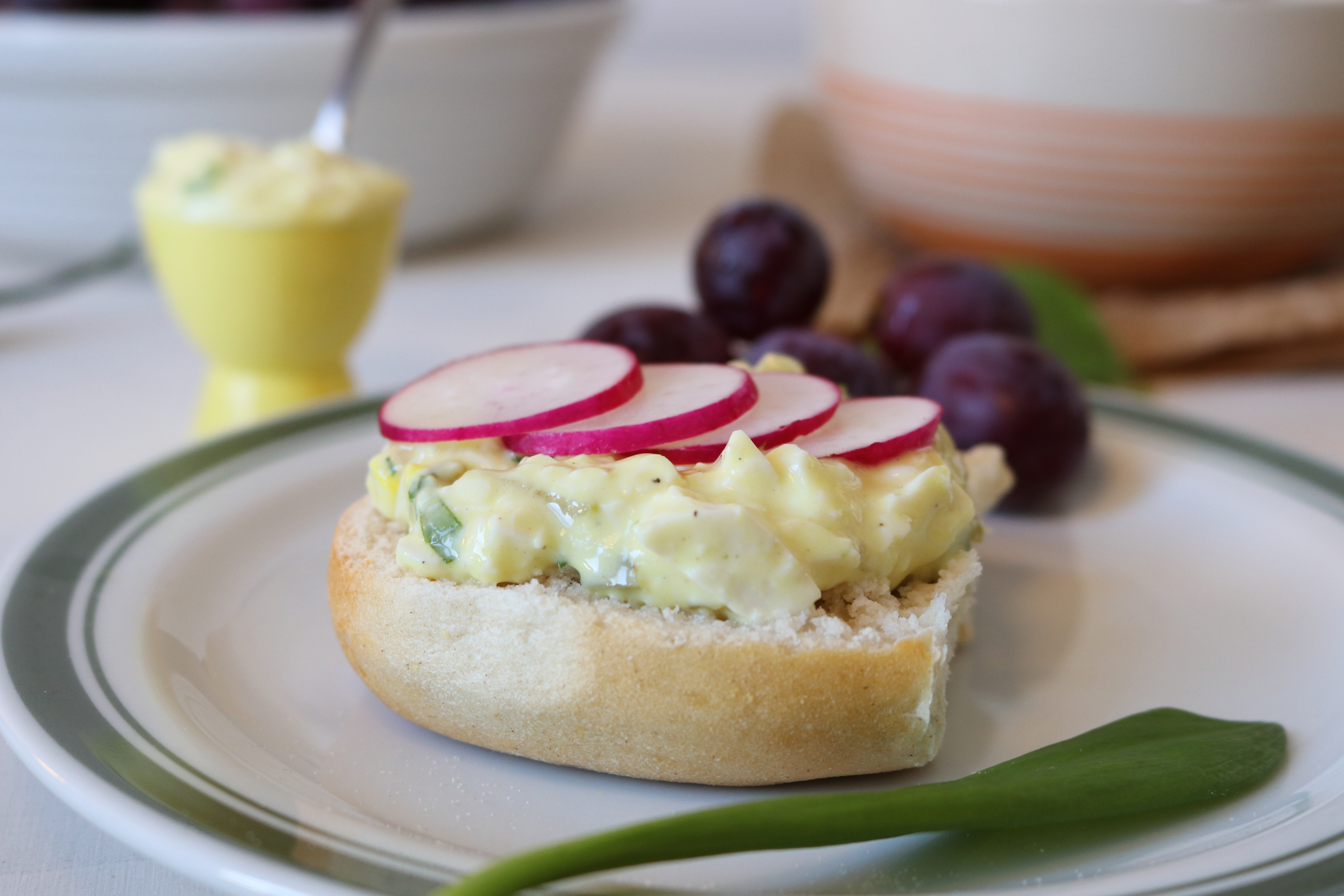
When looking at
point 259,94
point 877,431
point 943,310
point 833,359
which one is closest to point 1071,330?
point 943,310

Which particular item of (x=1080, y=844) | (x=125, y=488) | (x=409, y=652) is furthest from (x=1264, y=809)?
(x=125, y=488)

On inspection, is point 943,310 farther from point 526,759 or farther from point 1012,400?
point 526,759

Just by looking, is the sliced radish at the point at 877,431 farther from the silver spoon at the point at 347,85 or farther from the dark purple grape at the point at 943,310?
the silver spoon at the point at 347,85

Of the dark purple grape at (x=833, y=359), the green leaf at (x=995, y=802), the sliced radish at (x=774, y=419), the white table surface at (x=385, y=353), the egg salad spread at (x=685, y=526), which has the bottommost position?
the white table surface at (x=385, y=353)

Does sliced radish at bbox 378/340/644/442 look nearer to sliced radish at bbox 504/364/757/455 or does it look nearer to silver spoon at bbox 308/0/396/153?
sliced radish at bbox 504/364/757/455

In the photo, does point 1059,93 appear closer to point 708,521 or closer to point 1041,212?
point 1041,212

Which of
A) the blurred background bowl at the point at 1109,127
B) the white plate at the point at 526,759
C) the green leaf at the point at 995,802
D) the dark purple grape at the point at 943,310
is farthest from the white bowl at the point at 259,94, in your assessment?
the green leaf at the point at 995,802
